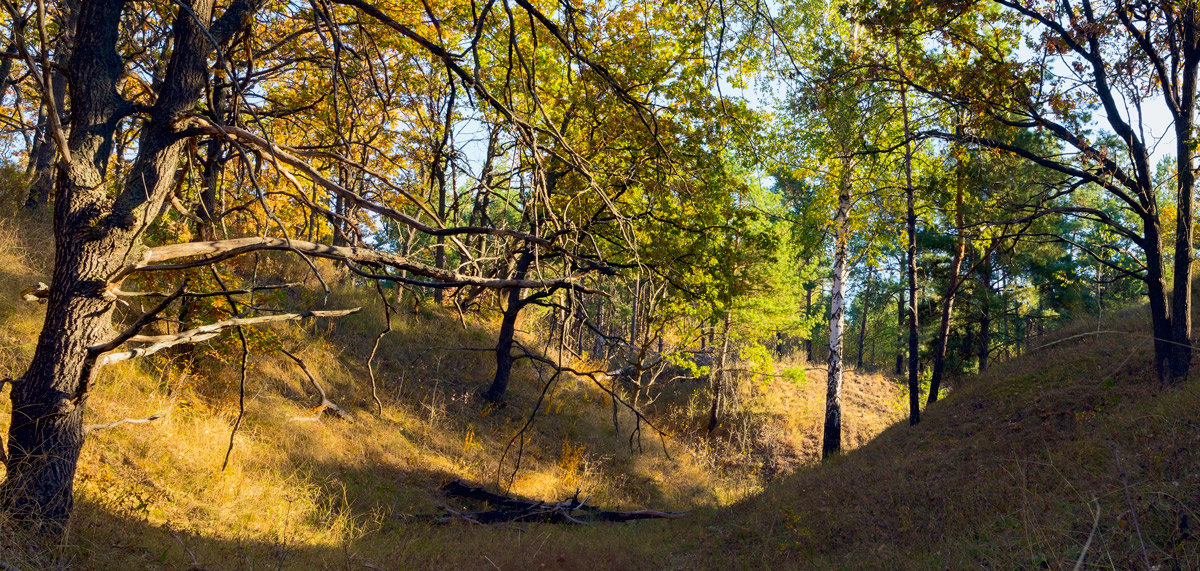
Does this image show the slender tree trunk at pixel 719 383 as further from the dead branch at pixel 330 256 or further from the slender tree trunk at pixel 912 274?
the dead branch at pixel 330 256

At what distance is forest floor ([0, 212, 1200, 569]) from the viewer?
5414 millimetres

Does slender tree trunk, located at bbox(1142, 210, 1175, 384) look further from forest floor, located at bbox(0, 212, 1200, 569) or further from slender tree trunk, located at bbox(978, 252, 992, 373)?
Answer: slender tree trunk, located at bbox(978, 252, 992, 373)

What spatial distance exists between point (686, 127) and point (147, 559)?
957 cm

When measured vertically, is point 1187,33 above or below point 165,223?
above

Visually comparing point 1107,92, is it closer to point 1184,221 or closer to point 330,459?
point 1184,221

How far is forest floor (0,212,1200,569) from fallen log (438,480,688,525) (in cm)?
30

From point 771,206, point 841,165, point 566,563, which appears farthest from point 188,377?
point 771,206

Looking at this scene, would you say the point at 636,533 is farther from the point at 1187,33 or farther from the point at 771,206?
the point at 771,206

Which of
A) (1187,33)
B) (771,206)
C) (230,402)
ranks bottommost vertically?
(230,402)

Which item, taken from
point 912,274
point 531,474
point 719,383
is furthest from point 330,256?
point 719,383

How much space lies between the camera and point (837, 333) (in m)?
15.8

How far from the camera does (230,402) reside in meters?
8.81

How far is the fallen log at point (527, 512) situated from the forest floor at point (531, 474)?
30 centimetres

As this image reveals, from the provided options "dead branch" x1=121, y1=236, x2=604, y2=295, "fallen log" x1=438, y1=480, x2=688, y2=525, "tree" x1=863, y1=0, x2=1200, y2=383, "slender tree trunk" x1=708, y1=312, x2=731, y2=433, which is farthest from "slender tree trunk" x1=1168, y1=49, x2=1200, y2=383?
"slender tree trunk" x1=708, y1=312, x2=731, y2=433
